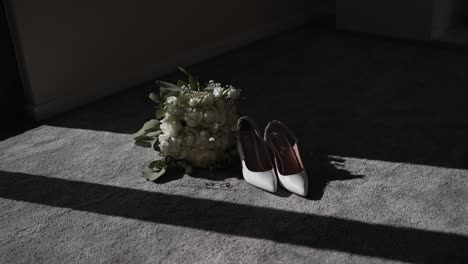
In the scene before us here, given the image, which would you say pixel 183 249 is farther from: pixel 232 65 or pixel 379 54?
pixel 379 54

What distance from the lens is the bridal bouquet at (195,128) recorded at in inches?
84.9

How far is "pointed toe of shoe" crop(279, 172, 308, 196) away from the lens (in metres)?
2.02

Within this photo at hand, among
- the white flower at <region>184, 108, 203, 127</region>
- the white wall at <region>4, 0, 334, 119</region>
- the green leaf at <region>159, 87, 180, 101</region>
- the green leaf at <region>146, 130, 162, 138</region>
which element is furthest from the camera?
the white wall at <region>4, 0, 334, 119</region>

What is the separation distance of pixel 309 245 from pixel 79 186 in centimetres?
89

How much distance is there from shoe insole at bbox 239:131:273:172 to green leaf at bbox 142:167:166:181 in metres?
0.31

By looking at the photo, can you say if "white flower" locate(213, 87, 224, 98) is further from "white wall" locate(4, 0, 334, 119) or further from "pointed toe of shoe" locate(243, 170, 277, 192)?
"white wall" locate(4, 0, 334, 119)

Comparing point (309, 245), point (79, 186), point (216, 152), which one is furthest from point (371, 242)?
point (79, 186)

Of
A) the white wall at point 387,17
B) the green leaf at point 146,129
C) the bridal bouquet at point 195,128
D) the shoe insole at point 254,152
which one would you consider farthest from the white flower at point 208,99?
the white wall at point 387,17

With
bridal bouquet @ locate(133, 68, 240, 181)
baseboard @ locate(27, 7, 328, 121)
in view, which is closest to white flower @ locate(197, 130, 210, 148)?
bridal bouquet @ locate(133, 68, 240, 181)

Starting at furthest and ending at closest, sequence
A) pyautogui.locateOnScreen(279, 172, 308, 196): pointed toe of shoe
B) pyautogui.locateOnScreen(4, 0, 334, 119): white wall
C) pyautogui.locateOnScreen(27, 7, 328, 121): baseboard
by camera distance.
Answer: pyautogui.locateOnScreen(27, 7, 328, 121): baseboard → pyautogui.locateOnScreen(4, 0, 334, 119): white wall → pyautogui.locateOnScreen(279, 172, 308, 196): pointed toe of shoe

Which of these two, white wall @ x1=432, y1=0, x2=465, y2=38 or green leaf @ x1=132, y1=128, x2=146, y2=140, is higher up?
white wall @ x1=432, y1=0, x2=465, y2=38

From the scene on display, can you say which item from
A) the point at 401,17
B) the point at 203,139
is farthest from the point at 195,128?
the point at 401,17

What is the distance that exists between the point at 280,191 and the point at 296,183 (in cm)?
7

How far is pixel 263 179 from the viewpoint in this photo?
207cm
